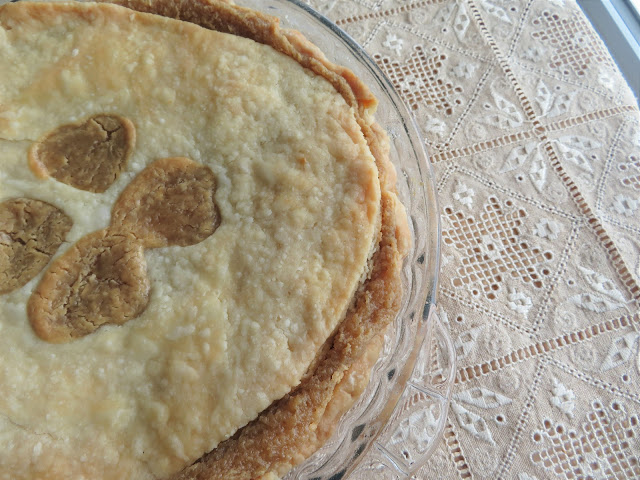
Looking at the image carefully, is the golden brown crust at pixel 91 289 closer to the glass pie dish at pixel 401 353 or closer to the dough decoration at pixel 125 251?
the dough decoration at pixel 125 251

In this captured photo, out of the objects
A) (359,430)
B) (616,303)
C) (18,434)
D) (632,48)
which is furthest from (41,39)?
(632,48)

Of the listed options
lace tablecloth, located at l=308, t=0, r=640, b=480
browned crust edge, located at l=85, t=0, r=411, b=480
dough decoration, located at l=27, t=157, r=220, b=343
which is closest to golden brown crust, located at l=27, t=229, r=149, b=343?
dough decoration, located at l=27, t=157, r=220, b=343

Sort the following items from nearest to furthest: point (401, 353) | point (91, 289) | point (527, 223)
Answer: point (91, 289) < point (401, 353) < point (527, 223)

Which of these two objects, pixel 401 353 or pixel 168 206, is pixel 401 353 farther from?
Result: pixel 168 206

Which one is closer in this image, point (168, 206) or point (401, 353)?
point (168, 206)

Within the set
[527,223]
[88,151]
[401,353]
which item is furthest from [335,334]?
[527,223]

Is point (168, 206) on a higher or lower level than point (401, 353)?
higher
